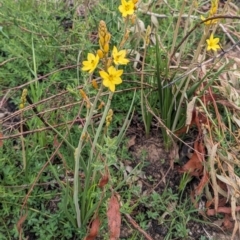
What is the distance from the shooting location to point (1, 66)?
231 centimetres

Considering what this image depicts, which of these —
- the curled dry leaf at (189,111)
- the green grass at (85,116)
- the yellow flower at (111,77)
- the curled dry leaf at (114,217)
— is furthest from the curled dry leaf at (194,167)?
the yellow flower at (111,77)

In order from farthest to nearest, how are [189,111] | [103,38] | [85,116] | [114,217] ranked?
[85,116] < [189,111] < [114,217] < [103,38]

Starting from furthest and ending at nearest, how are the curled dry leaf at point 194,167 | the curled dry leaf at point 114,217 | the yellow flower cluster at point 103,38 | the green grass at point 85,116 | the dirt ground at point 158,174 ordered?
the curled dry leaf at point 194,167 → the dirt ground at point 158,174 → the green grass at point 85,116 → the curled dry leaf at point 114,217 → the yellow flower cluster at point 103,38

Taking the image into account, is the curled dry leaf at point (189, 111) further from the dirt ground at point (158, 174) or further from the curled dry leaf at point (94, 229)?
the curled dry leaf at point (94, 229)

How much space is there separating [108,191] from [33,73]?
713 mm

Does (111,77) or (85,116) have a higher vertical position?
(111,77)

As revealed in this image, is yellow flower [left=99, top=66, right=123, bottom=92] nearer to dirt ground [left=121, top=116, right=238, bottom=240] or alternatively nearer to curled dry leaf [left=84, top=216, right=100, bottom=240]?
curled dry leaf [left=84, top=216, right=100, bottom=240]

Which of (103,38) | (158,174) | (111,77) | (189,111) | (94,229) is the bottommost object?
(158,174)

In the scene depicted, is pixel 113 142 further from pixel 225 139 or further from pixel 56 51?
pixel 56 51

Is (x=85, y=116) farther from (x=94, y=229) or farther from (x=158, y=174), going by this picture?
(x=94, y=229)

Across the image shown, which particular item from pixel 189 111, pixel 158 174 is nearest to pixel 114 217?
pixel 158 174

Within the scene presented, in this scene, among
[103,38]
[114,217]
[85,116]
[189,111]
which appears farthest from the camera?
[85,116]

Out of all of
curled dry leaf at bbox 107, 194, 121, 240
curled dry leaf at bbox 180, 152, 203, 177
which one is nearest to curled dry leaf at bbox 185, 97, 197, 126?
curled dry leaf at bbox 180, 152, 203, 177

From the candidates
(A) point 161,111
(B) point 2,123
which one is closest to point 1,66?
(B) point 2,123
